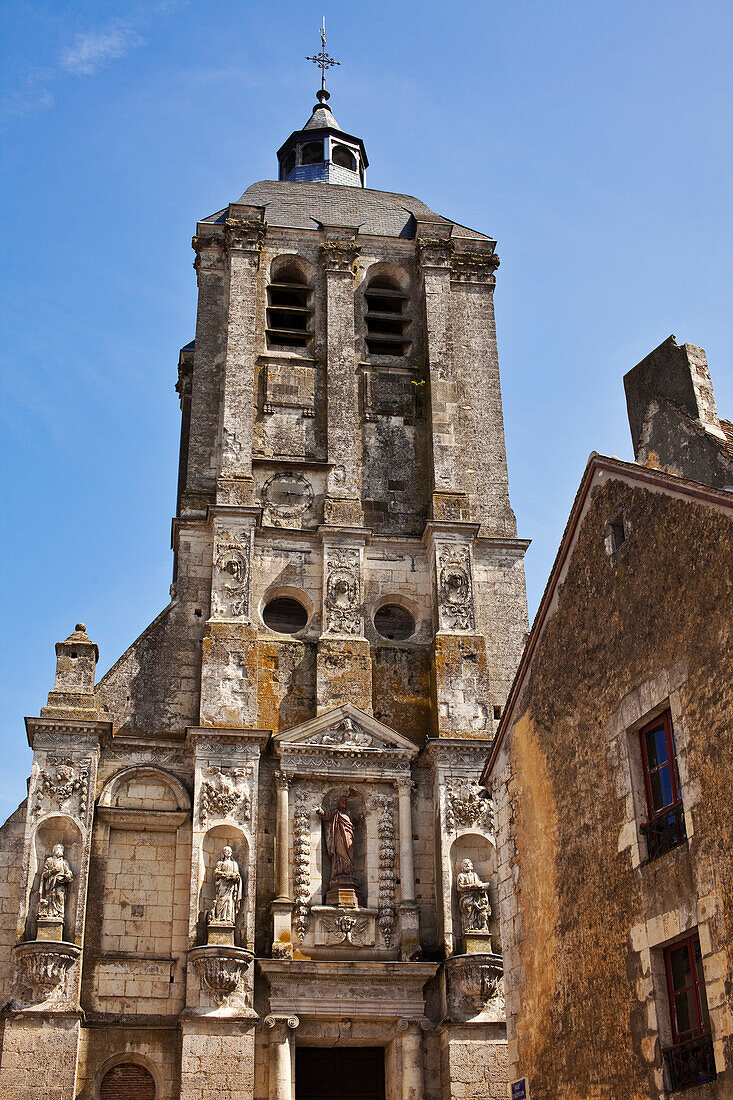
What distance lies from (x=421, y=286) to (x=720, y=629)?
13646 millimetres

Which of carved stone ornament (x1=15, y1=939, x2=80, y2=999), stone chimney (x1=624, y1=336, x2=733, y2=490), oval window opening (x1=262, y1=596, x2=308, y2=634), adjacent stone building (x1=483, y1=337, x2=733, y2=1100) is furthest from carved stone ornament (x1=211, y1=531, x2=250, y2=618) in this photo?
stone chimney (x1=624, y1=336, x2=733, y2=490)

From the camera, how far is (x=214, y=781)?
16.5 metres

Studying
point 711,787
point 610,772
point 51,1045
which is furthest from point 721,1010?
point 51,1045

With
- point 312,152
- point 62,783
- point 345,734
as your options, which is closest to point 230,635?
point 345,734

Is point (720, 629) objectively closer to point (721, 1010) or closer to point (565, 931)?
point (721, 1010)

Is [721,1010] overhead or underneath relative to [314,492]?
underneath

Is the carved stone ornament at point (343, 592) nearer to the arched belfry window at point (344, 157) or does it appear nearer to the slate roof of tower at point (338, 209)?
the slate roof of tower at point (338, 209)

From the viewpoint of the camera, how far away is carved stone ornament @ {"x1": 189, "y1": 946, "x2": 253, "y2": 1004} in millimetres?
15102

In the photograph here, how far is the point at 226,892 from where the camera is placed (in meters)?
15.7

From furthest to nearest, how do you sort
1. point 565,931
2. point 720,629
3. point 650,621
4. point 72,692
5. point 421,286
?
point 421,286 < point 72,692 < point 565,931 < point 650,621 < point 720,629

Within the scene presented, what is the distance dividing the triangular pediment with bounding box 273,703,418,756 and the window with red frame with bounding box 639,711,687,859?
24.9ft

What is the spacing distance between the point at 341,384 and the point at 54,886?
8.89 m

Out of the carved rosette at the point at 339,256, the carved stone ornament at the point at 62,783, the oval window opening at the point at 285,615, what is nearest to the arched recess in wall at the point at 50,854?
the carved stone ornament at the point at 62,783

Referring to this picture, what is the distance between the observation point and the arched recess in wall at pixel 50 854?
15258 mm
